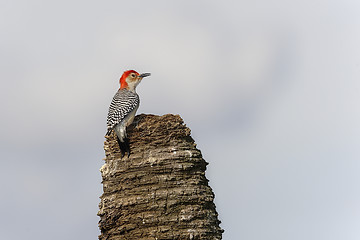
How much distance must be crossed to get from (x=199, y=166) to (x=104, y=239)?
11.7 ft

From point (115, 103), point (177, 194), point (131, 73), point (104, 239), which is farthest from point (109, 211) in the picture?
point (131, 73)

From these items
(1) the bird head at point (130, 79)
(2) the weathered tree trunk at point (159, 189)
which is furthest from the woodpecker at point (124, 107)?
(2) the weathered tree trunk at point (159, 189)

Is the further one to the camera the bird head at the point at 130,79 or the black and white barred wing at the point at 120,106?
the bird head at the point at 130,79

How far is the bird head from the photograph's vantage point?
23.4 meters

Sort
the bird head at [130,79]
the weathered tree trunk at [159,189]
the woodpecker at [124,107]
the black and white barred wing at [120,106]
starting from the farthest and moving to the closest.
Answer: the bird head at [130,79] < the black and white barred wing at [120,106] < the woodpecker at [124,107] < the weathered tree trunk at [159,189]

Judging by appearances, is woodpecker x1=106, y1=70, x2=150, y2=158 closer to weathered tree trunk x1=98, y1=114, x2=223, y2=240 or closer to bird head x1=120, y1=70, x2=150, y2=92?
bird head x1=120, y1=70, x2=150, y2=92

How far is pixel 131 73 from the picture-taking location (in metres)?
23.6

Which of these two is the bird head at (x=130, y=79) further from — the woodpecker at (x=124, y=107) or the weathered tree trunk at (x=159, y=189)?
the weathered tree trunk at (x=159, y=189)

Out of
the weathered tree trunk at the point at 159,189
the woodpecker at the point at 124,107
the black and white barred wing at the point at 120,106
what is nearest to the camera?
the weathered tree trunk at the point at 159,189

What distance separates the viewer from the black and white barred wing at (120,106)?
20281 millimetres

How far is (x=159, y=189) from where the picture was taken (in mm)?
18375

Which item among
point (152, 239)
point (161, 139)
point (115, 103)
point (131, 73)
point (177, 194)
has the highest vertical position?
point (131, 73)

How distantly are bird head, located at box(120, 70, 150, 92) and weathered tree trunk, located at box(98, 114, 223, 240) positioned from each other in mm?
3930

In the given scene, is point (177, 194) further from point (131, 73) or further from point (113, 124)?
point (131, 73)
